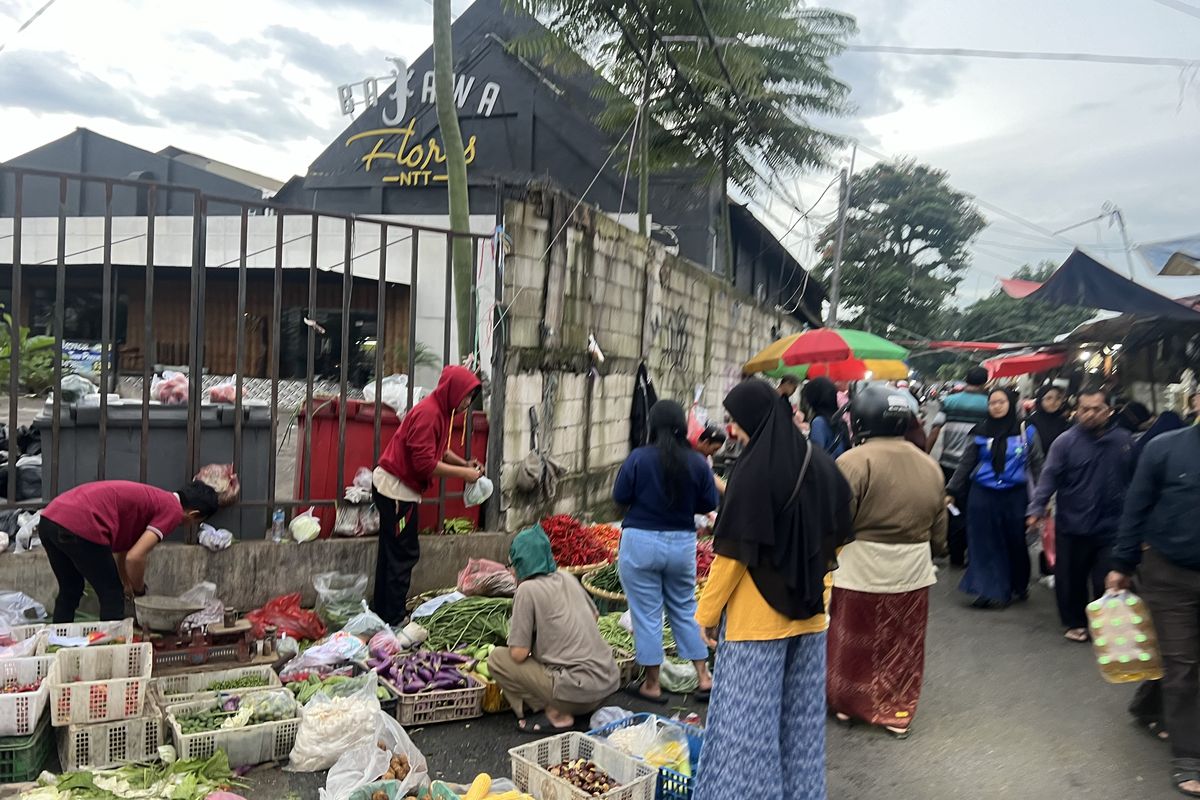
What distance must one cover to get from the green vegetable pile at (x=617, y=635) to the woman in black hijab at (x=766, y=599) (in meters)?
2.21

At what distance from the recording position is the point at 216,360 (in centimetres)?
1689

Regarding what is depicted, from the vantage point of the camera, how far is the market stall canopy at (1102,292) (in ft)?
29.1

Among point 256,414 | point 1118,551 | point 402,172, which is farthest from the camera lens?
point 402,172

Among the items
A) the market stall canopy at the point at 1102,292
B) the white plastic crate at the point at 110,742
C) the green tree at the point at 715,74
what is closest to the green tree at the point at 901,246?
the green tree at the point at 715,74

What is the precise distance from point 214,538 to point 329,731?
238 centimetres

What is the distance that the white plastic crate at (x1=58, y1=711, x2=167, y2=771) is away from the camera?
160 inches

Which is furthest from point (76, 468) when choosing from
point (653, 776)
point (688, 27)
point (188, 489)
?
point (688, 27)

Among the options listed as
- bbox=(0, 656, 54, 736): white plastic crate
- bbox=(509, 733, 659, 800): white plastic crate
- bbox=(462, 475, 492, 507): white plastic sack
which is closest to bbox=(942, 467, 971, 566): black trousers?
bbox=(462, 475, 492, 507): white plastic sack

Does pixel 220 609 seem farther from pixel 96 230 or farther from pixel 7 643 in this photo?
pixel 96 230

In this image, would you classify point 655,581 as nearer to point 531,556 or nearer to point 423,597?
point 531,556

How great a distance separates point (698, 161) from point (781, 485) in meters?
15.4

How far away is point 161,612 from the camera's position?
5.21 meters

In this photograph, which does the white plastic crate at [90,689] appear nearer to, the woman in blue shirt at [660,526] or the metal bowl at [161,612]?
the metal bowl at [161,612]

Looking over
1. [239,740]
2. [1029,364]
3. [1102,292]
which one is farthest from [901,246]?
[239,740]
